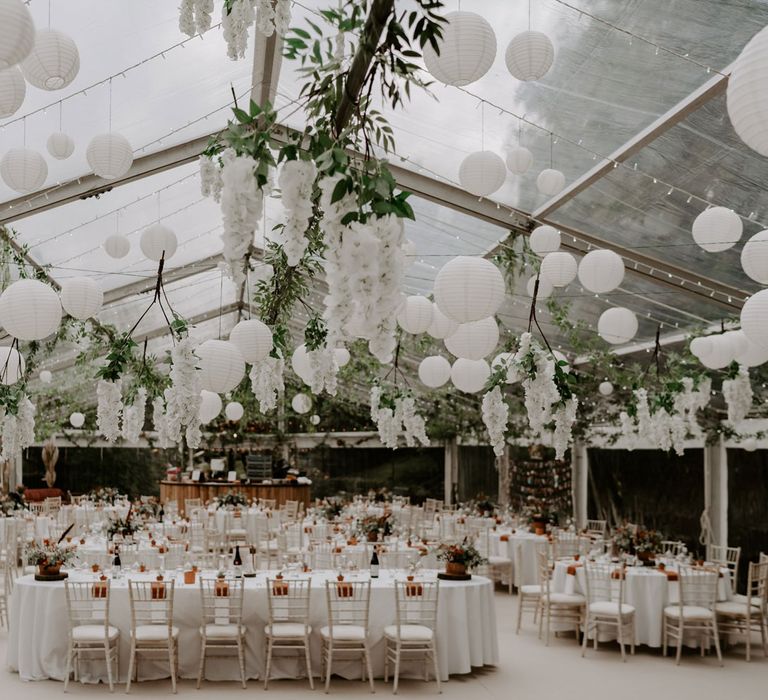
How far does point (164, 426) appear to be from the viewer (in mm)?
8859

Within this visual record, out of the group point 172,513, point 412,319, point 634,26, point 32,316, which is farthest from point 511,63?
point 172,513

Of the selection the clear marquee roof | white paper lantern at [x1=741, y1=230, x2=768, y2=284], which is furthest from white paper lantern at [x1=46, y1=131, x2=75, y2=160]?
white paper lantern at [x1=741, y1=230, x2=768, y2=284]

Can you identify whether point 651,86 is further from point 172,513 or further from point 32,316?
point 172,513

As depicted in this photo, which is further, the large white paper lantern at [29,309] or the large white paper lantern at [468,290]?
the large white paper lantern at [29,309]

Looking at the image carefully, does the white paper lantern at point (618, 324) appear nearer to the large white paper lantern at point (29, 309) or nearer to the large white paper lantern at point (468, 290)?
the large white paper lantern at point (468, 290)

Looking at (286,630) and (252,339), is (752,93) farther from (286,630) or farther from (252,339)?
(286,630)

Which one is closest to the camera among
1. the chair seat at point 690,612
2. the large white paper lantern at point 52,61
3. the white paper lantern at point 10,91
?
the white paper lantern at point 10,91

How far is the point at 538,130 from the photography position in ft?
23.7

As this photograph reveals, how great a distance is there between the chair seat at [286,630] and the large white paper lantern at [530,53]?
4.75 meters

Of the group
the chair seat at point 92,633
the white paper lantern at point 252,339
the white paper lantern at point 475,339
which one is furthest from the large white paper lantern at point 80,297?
the white paper lantern at point 475,339

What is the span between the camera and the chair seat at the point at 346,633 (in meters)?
7.29

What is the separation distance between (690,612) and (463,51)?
6647mm

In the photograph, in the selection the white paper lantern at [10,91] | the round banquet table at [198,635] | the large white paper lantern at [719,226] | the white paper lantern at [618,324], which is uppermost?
the large white paper lantern at [719,226]

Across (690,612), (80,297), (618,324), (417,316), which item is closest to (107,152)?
(80,297)
